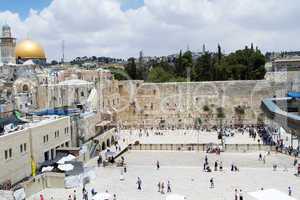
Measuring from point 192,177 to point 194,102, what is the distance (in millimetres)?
24568

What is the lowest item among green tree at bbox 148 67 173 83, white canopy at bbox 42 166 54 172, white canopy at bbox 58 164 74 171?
white canopy at bbox 42 166 54 172

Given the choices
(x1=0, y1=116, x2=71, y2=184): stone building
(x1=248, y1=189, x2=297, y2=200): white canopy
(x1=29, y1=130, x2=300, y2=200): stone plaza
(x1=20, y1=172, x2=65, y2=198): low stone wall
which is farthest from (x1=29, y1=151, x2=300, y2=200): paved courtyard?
(x1=248, y1=189, x2=297, y2=200): white canopy

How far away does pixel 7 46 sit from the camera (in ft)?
175

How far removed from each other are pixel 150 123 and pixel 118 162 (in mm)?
19739

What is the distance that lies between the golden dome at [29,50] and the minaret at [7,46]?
30.9 inches

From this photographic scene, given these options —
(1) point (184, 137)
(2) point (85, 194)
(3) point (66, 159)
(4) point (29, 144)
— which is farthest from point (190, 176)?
(1) point (184, 137)

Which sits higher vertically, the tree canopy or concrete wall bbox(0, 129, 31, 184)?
the tree canopy

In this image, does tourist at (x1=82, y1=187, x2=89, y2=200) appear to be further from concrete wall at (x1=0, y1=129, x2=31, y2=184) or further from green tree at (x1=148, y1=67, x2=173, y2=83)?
green tree at (x1=148, y1=67, x2=173, y2=83)

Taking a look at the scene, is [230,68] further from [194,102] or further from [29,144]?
[29,144]

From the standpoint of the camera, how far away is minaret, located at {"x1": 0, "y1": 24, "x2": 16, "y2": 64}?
52856mm

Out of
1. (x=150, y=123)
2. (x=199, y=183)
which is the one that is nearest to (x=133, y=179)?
(x=199, y=183)

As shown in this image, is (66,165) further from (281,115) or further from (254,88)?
(254,88)

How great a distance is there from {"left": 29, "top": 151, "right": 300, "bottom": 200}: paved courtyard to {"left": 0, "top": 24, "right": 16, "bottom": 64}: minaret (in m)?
28.1

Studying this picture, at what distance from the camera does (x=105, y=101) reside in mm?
44562
